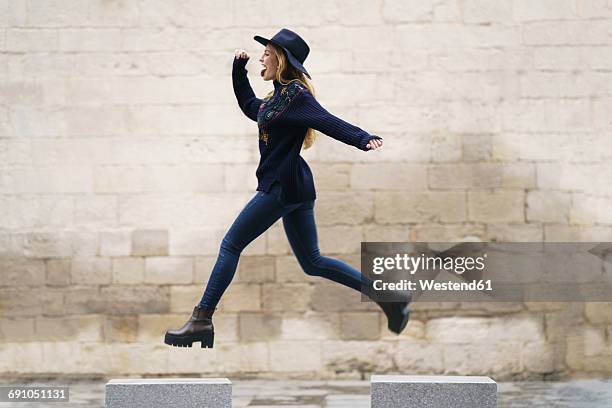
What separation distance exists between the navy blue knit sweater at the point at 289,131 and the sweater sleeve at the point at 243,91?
8.0 inches

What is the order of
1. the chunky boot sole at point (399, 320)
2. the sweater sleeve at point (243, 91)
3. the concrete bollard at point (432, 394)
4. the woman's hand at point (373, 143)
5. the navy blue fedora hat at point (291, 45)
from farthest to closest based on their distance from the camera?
the chunky boot sole at point (399, 320)
the sweater sleeve at point (243, 91)
the navy blue fedora hat at point (291, 45)
the concrete bollard at point (432, 394)
the woman's hand at point (373, 143)

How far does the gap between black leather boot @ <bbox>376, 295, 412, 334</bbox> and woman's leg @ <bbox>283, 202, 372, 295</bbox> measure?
0.18m

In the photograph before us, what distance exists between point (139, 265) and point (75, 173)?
0.95 m

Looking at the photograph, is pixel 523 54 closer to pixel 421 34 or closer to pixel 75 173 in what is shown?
pixel 421 34

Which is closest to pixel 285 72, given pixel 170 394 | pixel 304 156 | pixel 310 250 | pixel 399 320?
pixel 310 250

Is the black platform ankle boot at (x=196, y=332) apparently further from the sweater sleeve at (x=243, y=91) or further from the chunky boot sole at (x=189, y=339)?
the sweater sleeve at (x=243, y=91)

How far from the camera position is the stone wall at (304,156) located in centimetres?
889

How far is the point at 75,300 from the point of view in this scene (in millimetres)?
9023

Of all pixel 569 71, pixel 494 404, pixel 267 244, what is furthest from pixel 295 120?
pixel 569 71

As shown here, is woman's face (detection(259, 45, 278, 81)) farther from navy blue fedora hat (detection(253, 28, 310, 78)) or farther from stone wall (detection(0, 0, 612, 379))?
stone wall (detection(0, 0, 612, 379))

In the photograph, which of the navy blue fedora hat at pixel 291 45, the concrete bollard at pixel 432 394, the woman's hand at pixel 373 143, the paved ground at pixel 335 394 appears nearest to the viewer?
the woman's hand at pixel 373 143

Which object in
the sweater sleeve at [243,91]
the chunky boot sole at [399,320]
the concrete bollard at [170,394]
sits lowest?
the concrete bollard at [170,394]

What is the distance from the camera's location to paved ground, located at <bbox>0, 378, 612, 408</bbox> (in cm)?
795

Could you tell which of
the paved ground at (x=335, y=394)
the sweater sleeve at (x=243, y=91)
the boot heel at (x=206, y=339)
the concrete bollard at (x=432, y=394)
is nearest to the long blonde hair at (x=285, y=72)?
the sweater sleeve at (x=243, y=91)
